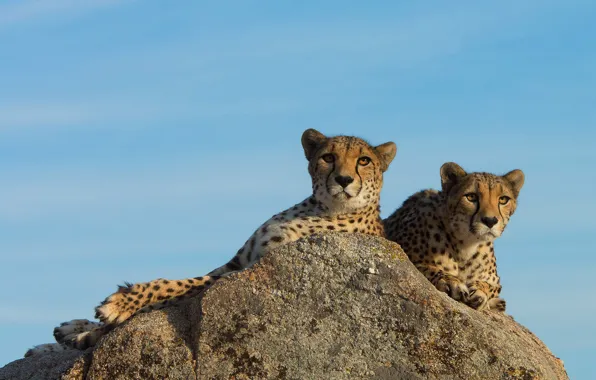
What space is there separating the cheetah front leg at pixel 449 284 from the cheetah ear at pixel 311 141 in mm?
1338

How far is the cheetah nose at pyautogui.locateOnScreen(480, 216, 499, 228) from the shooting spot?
7.79 meters

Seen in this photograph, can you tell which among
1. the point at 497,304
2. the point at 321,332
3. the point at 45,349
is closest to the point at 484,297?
the point at 497,304

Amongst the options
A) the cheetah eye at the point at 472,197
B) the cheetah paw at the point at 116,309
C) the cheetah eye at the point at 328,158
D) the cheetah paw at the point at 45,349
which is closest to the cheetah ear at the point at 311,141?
the cheetah eye at the point at 328,158

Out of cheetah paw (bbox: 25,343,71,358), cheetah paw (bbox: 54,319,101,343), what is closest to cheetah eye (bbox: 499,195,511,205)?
cheetah paw (bbox: 54,319,101,343)

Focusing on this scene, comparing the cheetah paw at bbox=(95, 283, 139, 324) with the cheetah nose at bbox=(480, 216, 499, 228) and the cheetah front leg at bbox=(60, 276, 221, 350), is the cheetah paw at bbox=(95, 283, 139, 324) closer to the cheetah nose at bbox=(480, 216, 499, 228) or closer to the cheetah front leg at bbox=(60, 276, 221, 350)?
the cheetah front leg at bbox=(60, 276, 221, 350)

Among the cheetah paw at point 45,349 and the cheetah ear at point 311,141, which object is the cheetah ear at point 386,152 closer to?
the cheetah ear at point 311,141

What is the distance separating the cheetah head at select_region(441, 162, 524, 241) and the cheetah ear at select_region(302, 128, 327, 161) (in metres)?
1.03

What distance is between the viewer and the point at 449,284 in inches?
302

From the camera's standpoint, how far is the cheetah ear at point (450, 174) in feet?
26.8

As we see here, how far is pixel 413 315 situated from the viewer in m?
6.62

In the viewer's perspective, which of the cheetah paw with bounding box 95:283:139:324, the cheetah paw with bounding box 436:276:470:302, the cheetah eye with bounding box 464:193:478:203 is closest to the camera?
the cheetah paw with bounding box 95:283:139:324

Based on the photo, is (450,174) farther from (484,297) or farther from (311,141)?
(311,141)

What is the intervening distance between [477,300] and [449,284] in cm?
27

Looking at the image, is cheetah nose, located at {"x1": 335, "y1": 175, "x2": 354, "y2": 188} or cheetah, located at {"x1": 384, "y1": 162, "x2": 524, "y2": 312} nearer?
cheetah nose, located at {"x1": 335, "y1": 175, "x2": 354, "y2": 188}
